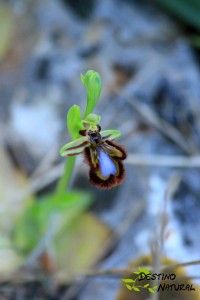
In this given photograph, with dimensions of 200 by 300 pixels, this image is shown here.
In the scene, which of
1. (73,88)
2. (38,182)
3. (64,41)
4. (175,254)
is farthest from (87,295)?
(64,41)

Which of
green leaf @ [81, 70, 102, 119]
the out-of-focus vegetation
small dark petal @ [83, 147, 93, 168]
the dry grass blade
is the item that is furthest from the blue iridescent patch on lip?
the out-of-focus vegetation

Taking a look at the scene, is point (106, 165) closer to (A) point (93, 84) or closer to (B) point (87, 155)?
(B) point (87, 155)

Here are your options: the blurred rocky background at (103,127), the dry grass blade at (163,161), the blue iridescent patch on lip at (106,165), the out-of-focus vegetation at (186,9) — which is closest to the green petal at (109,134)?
the blue iridescent patch on lip at (106,165)

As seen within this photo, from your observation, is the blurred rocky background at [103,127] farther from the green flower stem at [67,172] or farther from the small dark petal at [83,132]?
the small dark petal at [83,132]

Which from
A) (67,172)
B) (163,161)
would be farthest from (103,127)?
(67,172)

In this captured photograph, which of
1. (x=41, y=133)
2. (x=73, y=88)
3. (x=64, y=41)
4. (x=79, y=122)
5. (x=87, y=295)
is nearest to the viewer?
(x=79, y=122)

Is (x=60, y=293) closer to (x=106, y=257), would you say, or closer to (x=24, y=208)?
(x=106, y=257)
